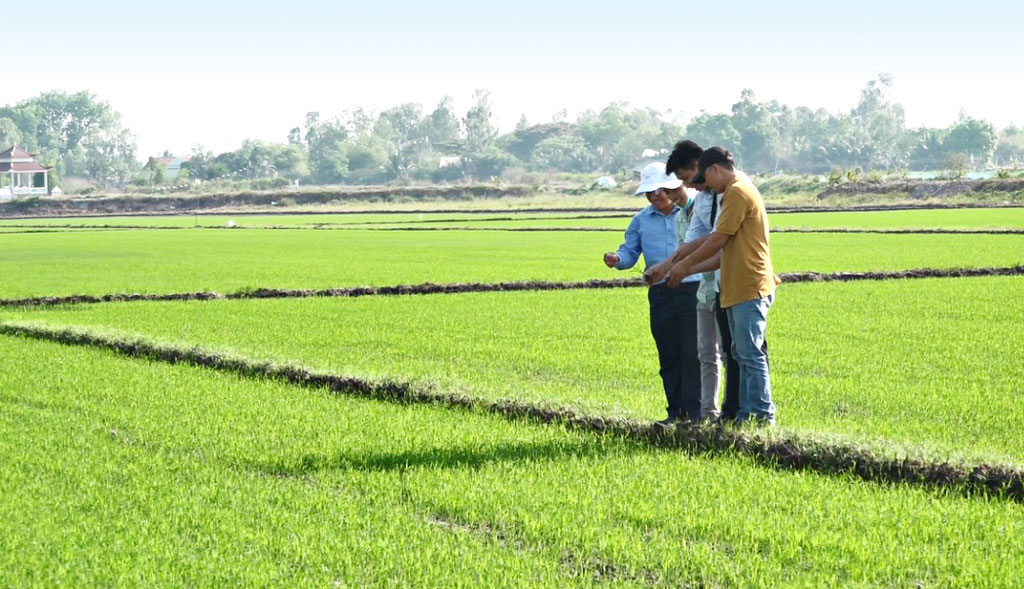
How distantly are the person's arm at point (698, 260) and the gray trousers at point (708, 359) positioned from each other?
41 cm

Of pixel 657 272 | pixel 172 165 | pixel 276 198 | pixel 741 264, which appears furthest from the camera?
pixel 172 165

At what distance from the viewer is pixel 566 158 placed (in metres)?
169

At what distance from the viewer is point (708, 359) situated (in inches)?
321

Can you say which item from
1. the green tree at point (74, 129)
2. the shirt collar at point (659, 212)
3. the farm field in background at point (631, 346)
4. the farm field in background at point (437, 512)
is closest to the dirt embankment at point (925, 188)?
the farm field in background at point (631, 346)

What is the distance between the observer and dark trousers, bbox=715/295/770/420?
26.4 ft

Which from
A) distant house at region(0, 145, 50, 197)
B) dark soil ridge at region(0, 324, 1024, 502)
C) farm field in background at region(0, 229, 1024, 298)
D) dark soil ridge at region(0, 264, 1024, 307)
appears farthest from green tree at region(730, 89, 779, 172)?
dark soil ridge at region(0, 324, 1024, 502)

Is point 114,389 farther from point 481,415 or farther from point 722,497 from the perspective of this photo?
point 722,497

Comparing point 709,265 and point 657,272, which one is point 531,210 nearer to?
point 657,272

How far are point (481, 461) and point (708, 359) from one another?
1.78 metres

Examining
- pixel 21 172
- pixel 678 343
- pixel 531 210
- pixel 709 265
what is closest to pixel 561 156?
pixel 21 172

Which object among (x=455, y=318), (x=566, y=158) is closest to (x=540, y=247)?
(x=455, y=318)

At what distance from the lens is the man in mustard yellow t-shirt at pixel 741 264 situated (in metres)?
7.49

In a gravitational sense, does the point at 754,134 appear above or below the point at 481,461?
above

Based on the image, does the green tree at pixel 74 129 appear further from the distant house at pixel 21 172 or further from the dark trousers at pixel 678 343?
the dark trousers at pixel 678 343
